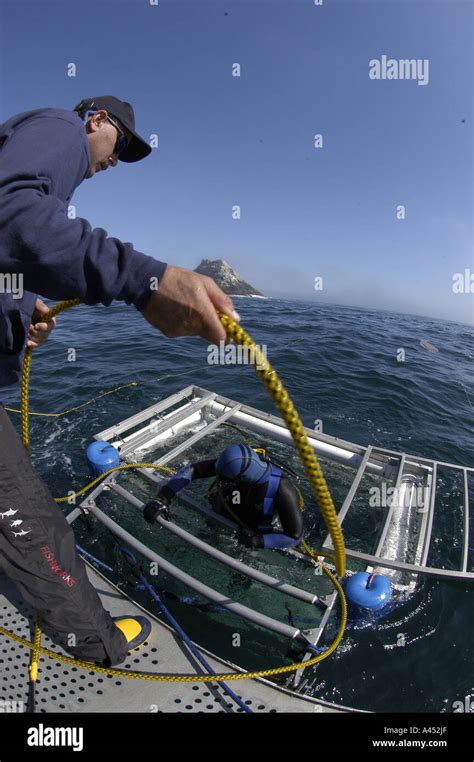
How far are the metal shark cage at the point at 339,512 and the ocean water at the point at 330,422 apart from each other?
342mm

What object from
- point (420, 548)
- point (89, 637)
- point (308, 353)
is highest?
point (308, 353)

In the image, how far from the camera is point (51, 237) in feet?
3.73

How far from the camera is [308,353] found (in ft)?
50.9

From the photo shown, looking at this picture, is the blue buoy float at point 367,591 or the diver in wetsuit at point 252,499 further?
the diver in wetsuit at point 252,499

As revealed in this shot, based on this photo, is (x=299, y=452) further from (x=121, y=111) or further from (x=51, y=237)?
(x=121, y=111)

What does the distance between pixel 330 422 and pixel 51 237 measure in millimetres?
9022

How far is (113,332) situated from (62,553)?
16.1 meters

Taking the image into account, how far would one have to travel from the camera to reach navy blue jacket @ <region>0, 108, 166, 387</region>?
113cm

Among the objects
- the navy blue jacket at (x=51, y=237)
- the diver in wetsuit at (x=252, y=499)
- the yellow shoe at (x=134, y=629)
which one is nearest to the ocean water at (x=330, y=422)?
the yellow shoe at (x=134, y=629)

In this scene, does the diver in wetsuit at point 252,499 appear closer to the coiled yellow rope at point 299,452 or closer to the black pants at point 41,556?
the coiled yellow rope at point 299,452

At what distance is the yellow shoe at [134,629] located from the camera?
3.25 metres
